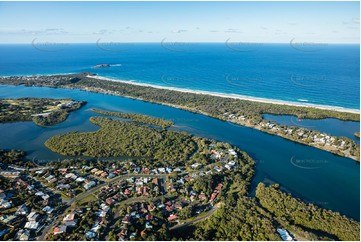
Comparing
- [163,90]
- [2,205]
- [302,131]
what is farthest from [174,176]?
[163,90]

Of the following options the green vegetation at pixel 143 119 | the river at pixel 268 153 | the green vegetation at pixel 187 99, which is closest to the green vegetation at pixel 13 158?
the river at pixel 268 153

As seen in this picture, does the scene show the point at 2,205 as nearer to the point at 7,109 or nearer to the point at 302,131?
the point at 7,109

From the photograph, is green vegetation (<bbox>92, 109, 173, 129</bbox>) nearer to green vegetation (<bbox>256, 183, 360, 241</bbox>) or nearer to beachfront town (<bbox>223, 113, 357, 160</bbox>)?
beachfront town (<bbox>223, 113, 357, 160</bbox>)

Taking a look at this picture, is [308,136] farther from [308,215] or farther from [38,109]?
[38,109]

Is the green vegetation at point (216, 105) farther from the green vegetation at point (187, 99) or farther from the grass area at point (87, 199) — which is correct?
the grass area at point (87, 199)

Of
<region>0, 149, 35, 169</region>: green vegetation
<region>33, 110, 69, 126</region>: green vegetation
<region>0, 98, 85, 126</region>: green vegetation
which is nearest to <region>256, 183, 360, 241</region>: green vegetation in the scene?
<region>0, 149, 35, 169</region>: green vegetation

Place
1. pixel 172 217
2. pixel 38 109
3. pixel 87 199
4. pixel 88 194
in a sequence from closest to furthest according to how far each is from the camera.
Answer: pixel 172 217
pixel 87 199
pixel 88 194
pixel 38 109

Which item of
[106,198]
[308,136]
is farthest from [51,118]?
[308,136]
